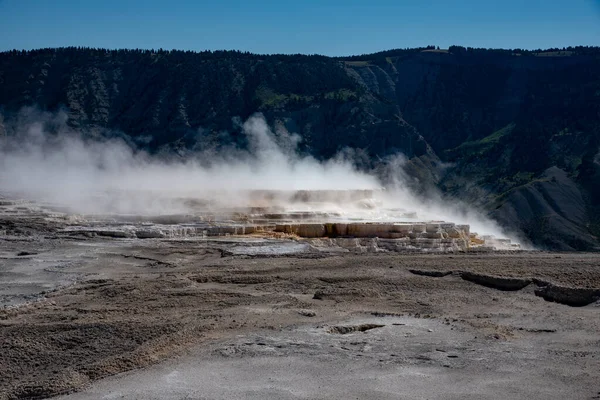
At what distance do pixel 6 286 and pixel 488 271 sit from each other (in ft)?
23.3

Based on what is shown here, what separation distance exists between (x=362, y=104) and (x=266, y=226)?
35.7 meters

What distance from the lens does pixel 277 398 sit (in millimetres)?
6320

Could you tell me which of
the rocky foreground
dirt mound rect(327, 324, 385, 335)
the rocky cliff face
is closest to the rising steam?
the rocky cliff face

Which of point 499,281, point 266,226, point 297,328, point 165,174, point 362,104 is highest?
point 362,104

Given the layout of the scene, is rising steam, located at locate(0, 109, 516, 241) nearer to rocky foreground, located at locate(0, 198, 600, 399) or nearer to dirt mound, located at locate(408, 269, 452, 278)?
rocky foreground, located at locate(0, 198, 600, 399)

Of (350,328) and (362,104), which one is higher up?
(362,104)

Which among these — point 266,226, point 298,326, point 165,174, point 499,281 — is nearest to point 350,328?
point 298,326

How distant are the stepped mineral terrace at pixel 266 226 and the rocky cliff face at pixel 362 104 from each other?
21194mm

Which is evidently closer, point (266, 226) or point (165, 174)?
point (266, 226)

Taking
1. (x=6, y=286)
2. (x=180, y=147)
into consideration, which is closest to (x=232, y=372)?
(x=6, y=286)

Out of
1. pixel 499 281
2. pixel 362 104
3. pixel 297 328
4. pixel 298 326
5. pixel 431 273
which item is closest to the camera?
pixel 297 328

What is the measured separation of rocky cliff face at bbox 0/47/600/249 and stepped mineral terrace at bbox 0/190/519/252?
69.5ft

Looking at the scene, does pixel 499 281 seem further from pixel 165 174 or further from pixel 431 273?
pixel 165 174

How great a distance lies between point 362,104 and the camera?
52.9 m
